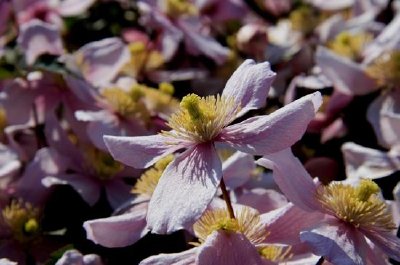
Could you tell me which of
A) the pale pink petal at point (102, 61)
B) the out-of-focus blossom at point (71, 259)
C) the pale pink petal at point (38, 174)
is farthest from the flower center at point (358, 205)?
the pale pink petal at point (102, 61)

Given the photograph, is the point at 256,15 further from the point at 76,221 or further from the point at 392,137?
the point at 76,221

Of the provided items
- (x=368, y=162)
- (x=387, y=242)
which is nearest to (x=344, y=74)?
(x=368, y=162)

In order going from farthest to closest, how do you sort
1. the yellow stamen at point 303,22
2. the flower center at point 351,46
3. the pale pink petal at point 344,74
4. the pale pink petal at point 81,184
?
the yellow stamen at point 303,22, the flower center at point 351,46, the pale pink petal at point 344,74, the pale pink petal at point 81,184

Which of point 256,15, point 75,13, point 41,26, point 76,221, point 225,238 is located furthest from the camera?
point 256,15

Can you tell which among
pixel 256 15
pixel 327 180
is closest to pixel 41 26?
pixel 327 180

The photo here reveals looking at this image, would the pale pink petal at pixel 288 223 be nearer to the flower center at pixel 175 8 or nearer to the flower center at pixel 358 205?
the flower center at pixel 358 205

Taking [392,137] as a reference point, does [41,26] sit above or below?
above
